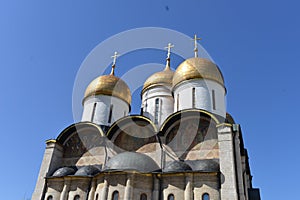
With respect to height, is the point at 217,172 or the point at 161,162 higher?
the point at 161,162

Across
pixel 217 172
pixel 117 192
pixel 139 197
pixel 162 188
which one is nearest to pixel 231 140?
pixel 217 172

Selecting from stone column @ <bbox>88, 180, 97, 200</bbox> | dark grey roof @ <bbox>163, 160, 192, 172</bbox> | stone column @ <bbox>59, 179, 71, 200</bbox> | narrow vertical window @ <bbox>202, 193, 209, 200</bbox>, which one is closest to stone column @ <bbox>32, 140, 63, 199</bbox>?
stone column @ <bbox>59, 179, 71, 200</bbox>

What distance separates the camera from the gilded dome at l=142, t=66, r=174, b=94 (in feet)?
55.4

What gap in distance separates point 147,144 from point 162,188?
2.55 metres

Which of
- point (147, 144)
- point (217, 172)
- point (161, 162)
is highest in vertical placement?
point (147, 144)

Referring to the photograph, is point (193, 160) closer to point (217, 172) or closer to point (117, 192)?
point (217, 172)

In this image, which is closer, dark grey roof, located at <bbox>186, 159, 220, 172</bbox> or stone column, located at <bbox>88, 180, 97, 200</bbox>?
dark grey roof, located at <bbox>186, 159, 220, 172</bbox>

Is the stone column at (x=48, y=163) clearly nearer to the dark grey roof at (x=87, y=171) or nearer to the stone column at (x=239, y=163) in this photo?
the dark grey roof at (x=87, y=171)

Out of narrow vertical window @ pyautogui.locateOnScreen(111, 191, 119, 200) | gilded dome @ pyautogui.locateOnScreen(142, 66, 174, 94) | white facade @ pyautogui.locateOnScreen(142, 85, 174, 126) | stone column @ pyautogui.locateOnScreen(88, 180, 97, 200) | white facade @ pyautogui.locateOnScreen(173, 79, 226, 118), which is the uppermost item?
gilded dome @ pyautogui.locateOnScreen(142, 66, 174, 94)

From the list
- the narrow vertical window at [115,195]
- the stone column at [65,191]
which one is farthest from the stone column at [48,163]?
the narrow vertical window at [115,195]

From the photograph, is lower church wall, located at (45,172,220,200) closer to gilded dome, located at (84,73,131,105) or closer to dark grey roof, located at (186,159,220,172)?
dark grey roof, located at (186,159,220,172)

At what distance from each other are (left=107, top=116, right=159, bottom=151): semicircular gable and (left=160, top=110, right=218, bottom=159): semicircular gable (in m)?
0.87

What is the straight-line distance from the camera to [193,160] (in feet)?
36.4

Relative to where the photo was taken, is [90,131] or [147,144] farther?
[90,131]
